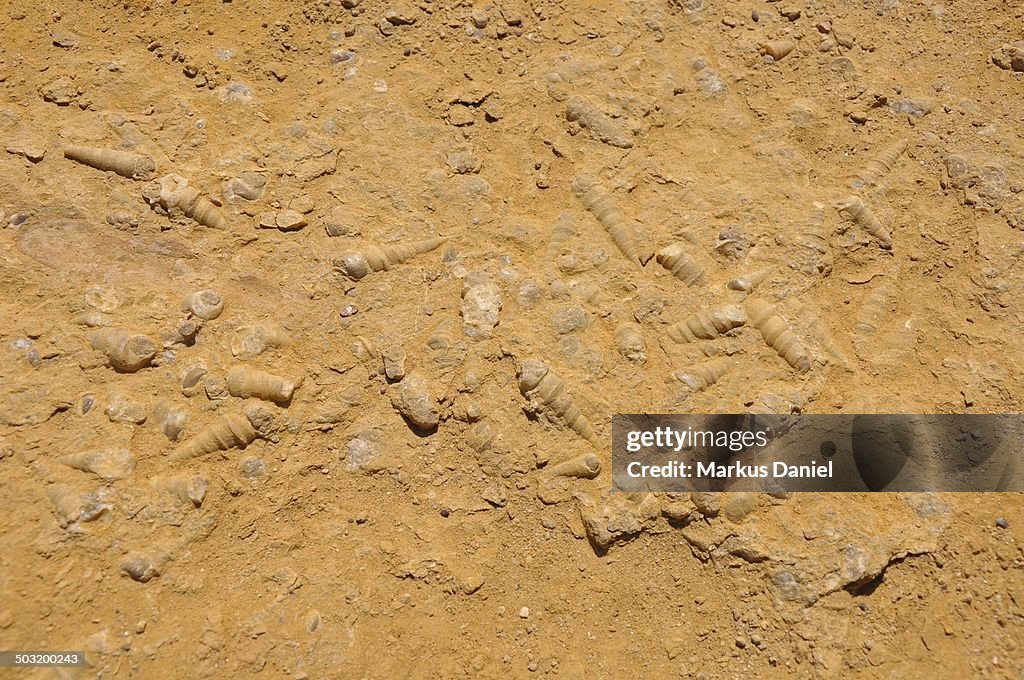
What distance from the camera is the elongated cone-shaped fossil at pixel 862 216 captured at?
3854 mm

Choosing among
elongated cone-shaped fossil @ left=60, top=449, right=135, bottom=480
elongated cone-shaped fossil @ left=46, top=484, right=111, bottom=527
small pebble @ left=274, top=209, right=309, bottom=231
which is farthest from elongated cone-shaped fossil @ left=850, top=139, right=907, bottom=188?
elongated cone-shaped fossil @ left=46, top=484, right=111, bottom=527

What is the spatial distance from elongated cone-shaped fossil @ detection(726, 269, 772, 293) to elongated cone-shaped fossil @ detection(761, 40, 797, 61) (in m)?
1.60

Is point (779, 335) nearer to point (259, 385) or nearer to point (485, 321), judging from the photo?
point (485, 321)

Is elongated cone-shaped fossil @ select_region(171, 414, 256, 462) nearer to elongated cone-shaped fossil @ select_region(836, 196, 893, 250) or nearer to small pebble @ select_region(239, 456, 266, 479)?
small pebble @ select_region(239, 456, 266, 479)

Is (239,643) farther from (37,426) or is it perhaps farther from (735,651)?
(735,651)

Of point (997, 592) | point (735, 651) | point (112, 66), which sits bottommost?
point (735, 651)

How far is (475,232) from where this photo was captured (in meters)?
3.78

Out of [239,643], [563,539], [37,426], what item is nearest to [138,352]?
[37,426]

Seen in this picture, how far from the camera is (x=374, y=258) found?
11.9ft

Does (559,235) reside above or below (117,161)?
below

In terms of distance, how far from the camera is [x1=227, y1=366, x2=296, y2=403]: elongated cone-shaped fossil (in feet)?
11.0

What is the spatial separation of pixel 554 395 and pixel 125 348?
2.24m

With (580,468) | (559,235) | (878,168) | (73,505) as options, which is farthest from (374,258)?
(878,168)

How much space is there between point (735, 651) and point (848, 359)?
170cm
